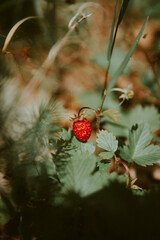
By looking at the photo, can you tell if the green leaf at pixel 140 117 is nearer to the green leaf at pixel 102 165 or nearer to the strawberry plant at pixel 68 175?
the strawberry plant at pixel 68 175

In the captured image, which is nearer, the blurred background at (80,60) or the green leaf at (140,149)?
the green leaf at (140,149)

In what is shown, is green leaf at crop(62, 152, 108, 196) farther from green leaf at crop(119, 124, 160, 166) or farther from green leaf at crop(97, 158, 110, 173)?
green leaf at crop(119, 124, 160, 166)

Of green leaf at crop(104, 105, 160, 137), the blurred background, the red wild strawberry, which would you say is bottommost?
the red wild strawberry

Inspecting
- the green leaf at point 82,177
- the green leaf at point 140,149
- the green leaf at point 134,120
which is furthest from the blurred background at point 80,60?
the green leaf at point 82,177

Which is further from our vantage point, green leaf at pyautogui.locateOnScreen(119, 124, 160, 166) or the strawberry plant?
green leaf at pyautogui.locateOnScreen(119, 124, 160, 166)

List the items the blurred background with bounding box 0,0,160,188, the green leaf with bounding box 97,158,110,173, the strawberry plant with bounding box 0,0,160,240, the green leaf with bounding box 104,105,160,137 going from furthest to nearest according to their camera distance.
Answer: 1. the blurred background with bounding box 0,0,160,188
2. the green leaf with bounding box 104,105,160,137
3. the green leaf with bounding box 97,158,110,173
4. the strawberry plant with bounding box 0,0,160,240

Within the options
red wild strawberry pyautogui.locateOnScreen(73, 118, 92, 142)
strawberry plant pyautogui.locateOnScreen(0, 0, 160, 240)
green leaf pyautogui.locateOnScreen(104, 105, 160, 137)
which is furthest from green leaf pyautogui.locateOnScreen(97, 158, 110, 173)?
green leaf pyautogui.locateOnScreen(104, 105, 160, 137)

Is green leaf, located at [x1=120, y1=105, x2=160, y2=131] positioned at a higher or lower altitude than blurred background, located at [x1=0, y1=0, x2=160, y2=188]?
lower

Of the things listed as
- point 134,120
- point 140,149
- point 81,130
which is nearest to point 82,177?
point 81,130

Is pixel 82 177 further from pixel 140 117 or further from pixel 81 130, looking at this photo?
pixel 140 117
